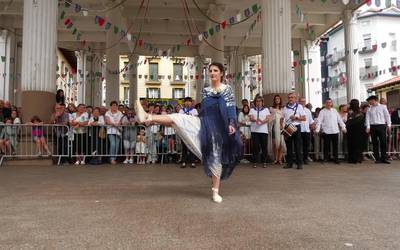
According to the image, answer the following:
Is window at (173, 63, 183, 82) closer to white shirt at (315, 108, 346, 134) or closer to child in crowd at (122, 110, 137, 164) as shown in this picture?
child in crowd at (122, 110, 137, 164)

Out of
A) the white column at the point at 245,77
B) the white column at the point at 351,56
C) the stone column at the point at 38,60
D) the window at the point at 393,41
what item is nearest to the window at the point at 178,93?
the white column at the point at 245,77

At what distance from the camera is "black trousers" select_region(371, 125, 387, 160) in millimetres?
10867

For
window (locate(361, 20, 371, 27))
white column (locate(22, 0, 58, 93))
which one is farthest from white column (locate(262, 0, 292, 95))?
window (locate(361, 20, 371, 27))

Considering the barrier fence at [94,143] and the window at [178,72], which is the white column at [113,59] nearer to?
the barrier fence at [94,143]

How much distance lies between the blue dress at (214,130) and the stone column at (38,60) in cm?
690

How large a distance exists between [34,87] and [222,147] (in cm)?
750

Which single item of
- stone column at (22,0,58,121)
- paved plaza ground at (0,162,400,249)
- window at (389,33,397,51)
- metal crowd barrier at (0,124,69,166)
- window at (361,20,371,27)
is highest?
window at (361,20,371,27)

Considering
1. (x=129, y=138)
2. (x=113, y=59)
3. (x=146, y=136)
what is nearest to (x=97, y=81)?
(x=113, y=59)

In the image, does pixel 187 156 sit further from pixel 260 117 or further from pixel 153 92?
pixel 153 92

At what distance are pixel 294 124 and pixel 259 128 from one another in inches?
40.8

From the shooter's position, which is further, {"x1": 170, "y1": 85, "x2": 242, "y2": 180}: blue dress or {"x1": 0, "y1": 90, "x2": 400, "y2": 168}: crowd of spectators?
{"x1": 0, "y1": 90, "x2": 400, "y2": 168}: crowd of spectators

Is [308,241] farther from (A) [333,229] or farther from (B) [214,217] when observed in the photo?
(B) [214,217]

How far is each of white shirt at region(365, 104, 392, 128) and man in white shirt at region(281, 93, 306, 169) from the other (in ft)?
8.04

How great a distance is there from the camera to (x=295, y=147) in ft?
31.8
